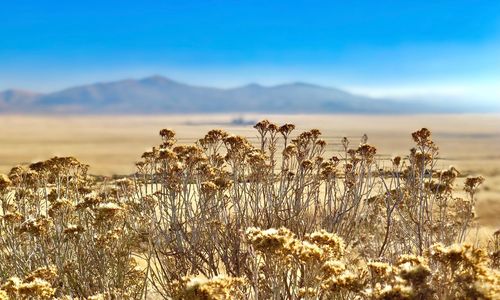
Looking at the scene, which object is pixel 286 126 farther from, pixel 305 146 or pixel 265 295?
pixel 265 295

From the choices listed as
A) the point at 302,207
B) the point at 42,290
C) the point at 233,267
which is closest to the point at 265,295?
the point at 233,267

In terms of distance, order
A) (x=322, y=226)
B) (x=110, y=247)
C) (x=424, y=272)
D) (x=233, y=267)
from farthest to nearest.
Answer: (x=322, y=226) < (x=233, y=267) < (x=110, y=247) < (x=424, y=272)

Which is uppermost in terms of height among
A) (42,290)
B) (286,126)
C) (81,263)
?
(286,126)

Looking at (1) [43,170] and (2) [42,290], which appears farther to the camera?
(1) [43,170]

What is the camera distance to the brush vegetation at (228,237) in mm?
3463

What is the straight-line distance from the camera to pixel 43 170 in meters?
7.54

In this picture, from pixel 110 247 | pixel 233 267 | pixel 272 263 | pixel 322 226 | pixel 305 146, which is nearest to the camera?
pixel 272 263

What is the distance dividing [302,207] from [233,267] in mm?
1248

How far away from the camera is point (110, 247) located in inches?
229

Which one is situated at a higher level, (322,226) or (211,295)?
(211,295)

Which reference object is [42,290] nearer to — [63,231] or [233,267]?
[63,231]

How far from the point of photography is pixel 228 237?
6934 millimetres

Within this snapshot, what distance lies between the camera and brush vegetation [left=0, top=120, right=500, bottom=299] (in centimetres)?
346

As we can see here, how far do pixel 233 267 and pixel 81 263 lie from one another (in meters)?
1.92
